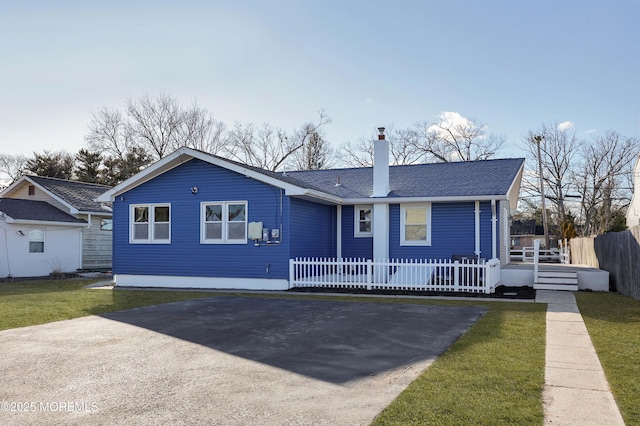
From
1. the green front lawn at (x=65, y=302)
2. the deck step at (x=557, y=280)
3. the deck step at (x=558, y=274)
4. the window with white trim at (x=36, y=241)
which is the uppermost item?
the window with white trim at (x=36, y=241)

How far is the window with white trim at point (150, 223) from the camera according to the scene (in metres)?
17.6

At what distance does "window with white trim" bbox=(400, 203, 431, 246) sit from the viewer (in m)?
17.7

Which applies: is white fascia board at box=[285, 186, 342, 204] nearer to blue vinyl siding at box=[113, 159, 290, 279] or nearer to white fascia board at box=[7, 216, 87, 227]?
blue vinyl siding at box=[113, 159, 290, 279]

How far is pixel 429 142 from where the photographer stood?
4894cm

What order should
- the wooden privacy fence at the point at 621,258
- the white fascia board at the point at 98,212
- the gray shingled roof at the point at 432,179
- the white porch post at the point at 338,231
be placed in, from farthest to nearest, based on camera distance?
the white fascia board at the point at 98,212 < the white porch post at the point at 338,231 < the gray shingled roof at the point at 432,179 < the wooden privacy fence at the point at 621,258

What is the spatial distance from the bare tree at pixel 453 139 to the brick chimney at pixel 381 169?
101ft

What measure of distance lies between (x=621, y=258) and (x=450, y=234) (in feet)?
16.4

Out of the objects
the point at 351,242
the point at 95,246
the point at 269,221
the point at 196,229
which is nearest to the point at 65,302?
the point at 196,229

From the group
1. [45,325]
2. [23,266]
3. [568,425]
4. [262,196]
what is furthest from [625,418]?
[23,266]

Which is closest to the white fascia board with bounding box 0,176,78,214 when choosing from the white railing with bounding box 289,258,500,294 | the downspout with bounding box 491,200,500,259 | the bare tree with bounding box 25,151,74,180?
the white railing with bounding box 289,258,500,294

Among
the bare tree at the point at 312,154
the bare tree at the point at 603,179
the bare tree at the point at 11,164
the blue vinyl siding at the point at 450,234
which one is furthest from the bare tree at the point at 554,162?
the bare tree at the point at 11,164

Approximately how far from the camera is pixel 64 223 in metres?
23.2

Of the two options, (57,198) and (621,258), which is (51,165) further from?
(621,258)

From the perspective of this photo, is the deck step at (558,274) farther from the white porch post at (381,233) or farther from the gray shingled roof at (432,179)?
the white porch post at (381,233)
